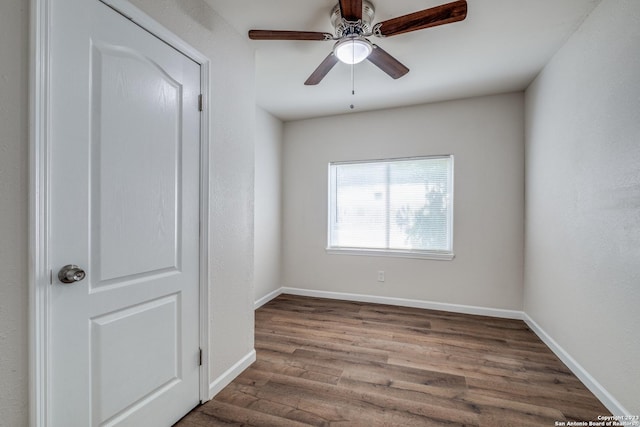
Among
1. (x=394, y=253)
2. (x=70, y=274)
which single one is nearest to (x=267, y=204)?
(x=394, y=253)

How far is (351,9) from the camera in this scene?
1572 millimetres

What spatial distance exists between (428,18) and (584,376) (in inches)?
101

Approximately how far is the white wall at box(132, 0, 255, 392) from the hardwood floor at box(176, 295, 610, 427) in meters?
0.32

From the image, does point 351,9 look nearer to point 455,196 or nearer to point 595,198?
point 595,198

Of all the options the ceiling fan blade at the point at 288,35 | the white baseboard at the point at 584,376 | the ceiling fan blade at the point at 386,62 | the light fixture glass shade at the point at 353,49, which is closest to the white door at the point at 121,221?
the ceiling fan blade at the point at 288,35

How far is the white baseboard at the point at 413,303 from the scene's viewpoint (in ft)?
10.6

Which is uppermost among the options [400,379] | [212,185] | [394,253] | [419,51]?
[419,51]

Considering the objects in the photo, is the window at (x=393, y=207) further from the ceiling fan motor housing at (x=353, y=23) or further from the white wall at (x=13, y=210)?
the white wall at (x=13, y=210)

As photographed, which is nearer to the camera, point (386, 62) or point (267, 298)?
point (386, 62)

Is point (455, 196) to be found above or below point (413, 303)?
above

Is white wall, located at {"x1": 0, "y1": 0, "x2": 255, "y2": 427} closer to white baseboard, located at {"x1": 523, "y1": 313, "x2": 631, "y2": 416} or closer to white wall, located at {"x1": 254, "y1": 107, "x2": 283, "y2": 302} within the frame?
white wall, located at {"x1": 254, "y1": 107, "x2": 283, "y2": 302}

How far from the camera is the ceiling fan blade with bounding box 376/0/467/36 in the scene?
1.50 metres

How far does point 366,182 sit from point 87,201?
10.2 feet

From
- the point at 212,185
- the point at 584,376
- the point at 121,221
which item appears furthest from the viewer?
the point at 584,376
